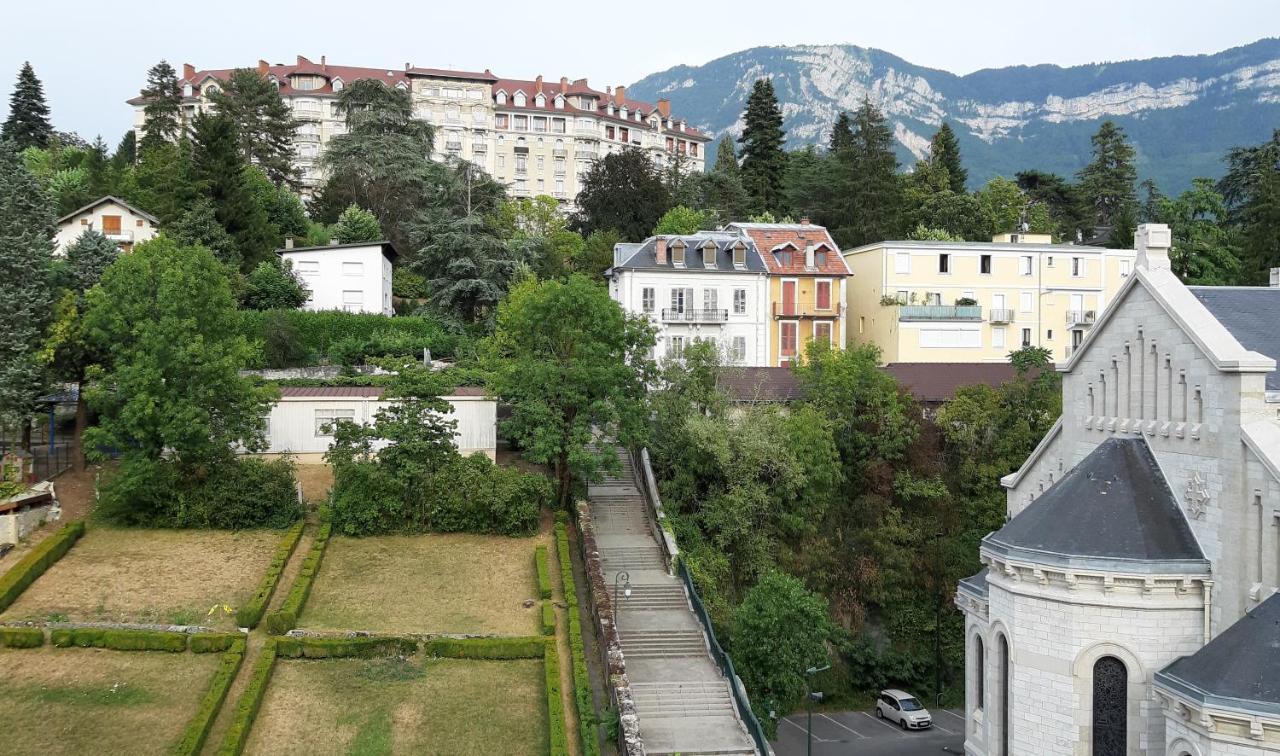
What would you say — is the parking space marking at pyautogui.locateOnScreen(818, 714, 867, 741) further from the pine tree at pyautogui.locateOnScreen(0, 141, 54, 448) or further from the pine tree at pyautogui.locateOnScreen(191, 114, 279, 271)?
the pine tree at pyautogui.locateOnScreen(191, 114, 279, 271)

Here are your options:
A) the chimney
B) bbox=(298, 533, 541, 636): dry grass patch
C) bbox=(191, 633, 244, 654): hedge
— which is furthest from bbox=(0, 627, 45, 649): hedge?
the chimney

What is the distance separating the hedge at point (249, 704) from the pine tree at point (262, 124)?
59.3 metres

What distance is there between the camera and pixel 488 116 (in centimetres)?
9975

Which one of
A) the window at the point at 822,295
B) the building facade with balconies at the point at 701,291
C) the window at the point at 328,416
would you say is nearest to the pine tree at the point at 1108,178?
the window at the point at 822,295

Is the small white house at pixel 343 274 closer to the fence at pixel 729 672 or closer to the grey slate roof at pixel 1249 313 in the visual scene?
the fence at pixel 729 672

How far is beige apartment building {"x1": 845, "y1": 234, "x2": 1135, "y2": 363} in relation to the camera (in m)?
51.4

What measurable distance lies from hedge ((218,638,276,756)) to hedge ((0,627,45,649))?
5.63 m

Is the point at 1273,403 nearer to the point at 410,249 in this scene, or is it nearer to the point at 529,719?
the point at 529,719

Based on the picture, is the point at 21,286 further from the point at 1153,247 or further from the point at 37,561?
the point at 1153,247

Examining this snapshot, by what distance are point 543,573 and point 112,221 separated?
40.1 meters

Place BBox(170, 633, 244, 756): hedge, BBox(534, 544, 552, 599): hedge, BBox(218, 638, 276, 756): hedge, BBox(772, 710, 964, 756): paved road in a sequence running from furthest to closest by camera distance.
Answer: BBox(772, 710, 964, 756): paved road < BBox(534, 544, 552, 599): hedge < BBox(218, 638, 276, 756): hedge < BBox(170, 633, 244, 756): hedge

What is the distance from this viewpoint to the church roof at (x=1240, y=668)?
16.4 m

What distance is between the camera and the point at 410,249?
222 ft

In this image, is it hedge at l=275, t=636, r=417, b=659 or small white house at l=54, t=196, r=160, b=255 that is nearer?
hedge at l=275, t=636, r=417, b=659
